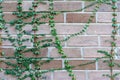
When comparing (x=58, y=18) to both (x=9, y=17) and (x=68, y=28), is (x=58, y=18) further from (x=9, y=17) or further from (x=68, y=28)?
(x=9, y=17)

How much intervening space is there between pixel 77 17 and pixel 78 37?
0.50 feet

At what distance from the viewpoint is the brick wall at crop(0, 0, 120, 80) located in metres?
2.38

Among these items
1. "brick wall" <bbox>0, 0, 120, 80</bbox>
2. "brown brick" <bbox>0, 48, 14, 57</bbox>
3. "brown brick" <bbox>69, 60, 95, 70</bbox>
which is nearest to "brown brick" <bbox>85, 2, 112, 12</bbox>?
"brick wall" <bbox>0, 0, 120, 80</bbox>

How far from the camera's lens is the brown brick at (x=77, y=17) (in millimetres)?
2385

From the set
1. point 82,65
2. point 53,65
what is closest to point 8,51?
point 53,65

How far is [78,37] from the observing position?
238cm

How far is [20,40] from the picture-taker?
93.7 inches

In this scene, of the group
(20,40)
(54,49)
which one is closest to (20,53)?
(20,40)

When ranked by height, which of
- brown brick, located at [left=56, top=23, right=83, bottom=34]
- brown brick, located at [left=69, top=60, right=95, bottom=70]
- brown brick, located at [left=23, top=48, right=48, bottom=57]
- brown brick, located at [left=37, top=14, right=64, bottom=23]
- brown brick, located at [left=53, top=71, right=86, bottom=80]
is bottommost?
brown brick, located at [left=53, top=71, right=86, bottom=80]

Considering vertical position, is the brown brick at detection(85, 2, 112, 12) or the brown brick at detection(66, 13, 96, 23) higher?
the brown brick at detection(85, 2, 112, 12)

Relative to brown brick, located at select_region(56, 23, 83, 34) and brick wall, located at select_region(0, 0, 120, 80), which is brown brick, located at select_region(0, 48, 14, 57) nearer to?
brick wall, located at select_region(0, 0, 120, 80)

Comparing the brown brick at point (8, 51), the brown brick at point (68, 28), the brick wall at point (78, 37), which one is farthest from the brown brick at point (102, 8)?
the brown brick at point (8, 51)

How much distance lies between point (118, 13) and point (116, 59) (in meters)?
0.35

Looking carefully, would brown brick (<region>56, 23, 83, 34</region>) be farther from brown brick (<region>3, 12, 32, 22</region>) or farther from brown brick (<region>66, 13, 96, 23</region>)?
brown brick (<region>3, 12, 32, 22</region>)
